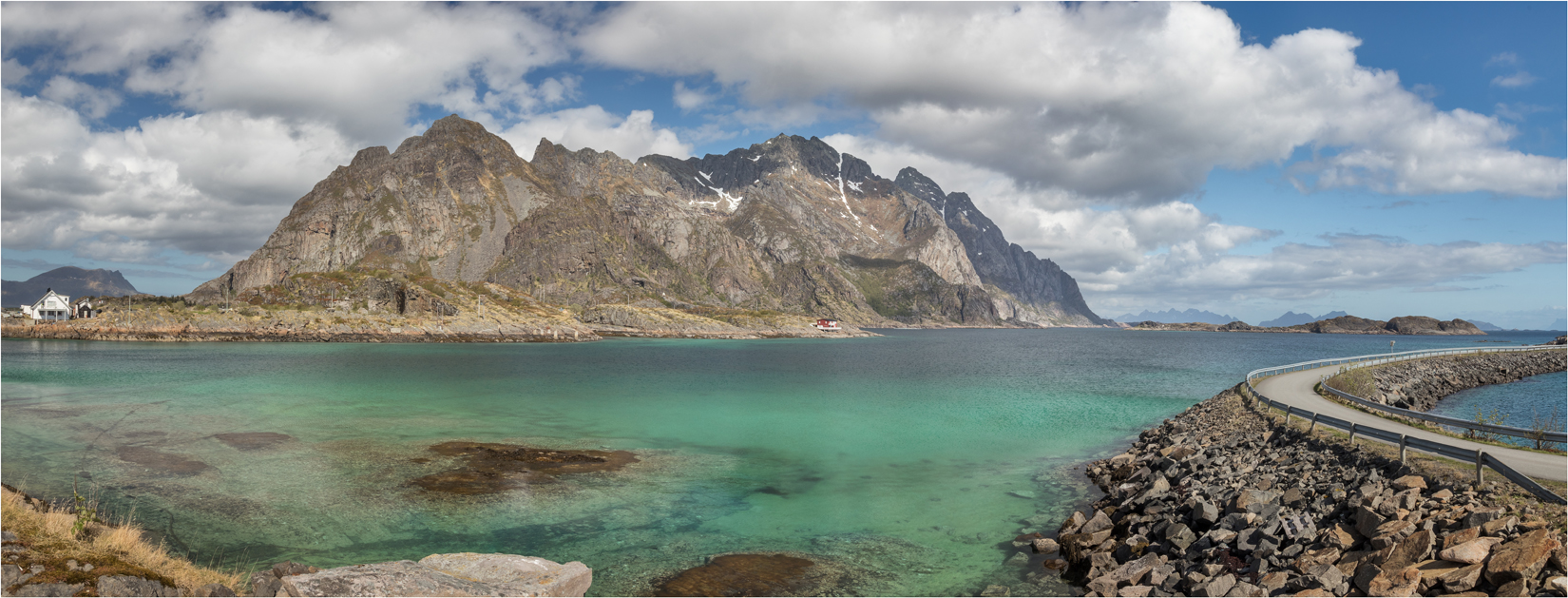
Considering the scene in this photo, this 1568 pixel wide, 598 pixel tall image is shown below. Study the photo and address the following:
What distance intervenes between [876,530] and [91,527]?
1912 centimetres

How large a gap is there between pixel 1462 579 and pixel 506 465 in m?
29.7

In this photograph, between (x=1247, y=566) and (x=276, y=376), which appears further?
(x=276, y=376)

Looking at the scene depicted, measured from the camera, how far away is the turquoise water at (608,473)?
1952 cm

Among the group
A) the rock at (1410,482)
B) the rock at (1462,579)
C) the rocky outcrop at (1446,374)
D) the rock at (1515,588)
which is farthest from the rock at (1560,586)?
the rocky outcrop at (1446,374)

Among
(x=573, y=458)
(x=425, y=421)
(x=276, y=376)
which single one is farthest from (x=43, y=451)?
(x=276, y=376)

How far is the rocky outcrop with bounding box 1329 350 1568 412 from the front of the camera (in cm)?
5656

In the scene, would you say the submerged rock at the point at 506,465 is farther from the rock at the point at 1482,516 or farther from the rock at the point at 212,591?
the rock at the point at 1482,516

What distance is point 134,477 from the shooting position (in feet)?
82.6

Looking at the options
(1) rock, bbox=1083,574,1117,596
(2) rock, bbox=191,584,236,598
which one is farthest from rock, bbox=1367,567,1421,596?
(2) rock, bbox=191,584,236,598

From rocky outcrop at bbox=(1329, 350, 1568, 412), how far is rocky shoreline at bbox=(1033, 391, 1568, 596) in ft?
124

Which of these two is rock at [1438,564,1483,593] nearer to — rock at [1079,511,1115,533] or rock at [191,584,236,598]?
rock at [1079,511,1115,533]

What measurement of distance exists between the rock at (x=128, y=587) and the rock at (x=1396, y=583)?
21.3 meters

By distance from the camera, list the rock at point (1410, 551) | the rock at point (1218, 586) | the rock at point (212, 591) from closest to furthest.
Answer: the rock at point (212, 591)
the rock at point (1410, 551)
the rock at point (1218, 586)

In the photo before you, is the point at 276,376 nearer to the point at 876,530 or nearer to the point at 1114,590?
the point at 876,530
